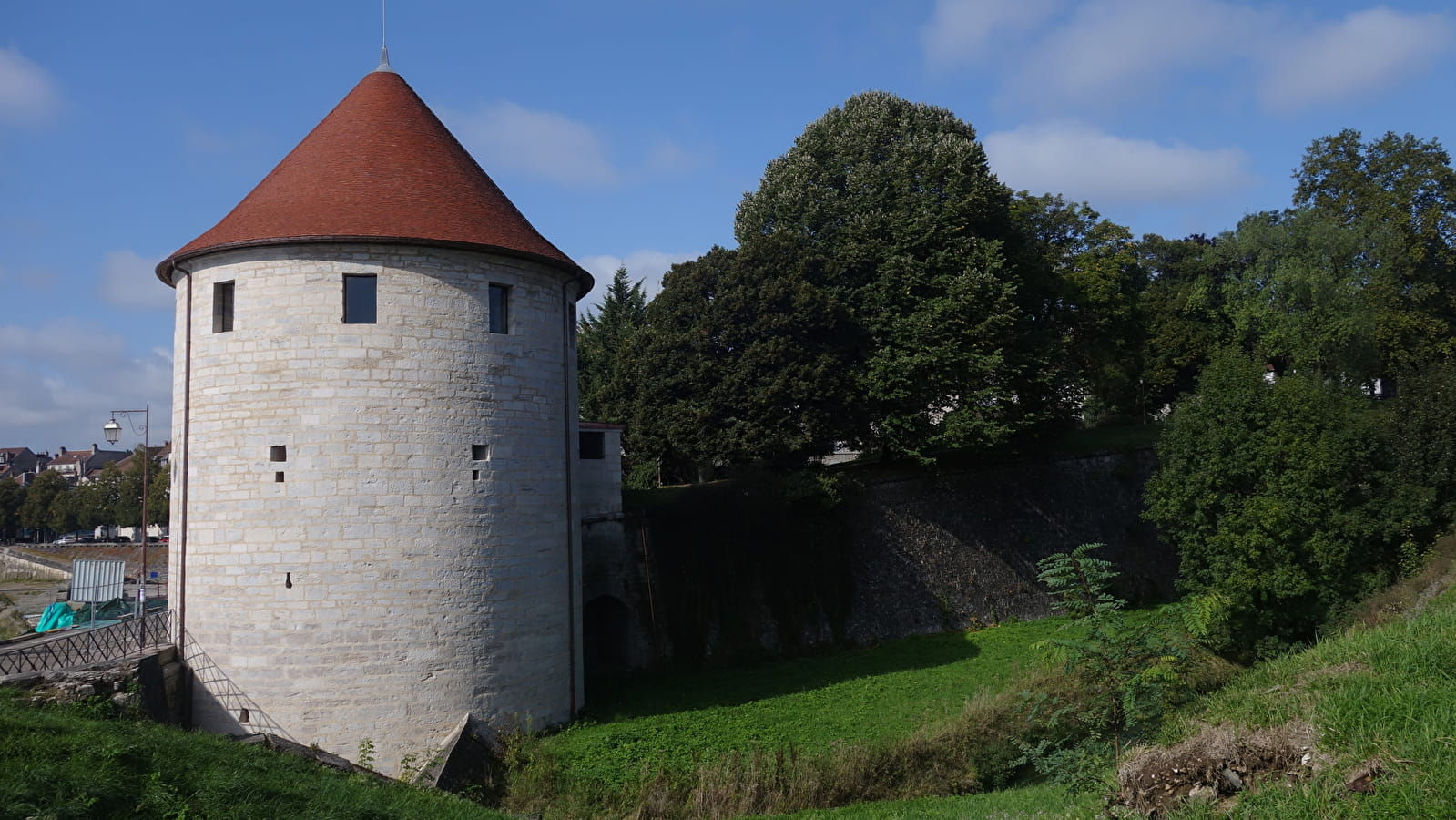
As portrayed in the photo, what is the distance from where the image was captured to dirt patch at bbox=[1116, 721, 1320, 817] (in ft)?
23.5

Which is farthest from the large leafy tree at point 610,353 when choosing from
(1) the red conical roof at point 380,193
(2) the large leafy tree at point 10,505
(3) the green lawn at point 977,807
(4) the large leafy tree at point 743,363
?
(2) the large leafy tree at point 10,505

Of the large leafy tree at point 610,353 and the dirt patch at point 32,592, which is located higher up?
the large leafy tree at point 610,353

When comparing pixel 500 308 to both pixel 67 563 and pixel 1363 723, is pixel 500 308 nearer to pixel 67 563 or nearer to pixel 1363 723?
pixel 1363 723

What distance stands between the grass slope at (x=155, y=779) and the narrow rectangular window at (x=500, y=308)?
728 centimetres

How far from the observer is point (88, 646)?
44.6 ft

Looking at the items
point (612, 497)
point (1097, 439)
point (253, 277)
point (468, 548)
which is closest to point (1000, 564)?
point (1097, 439)

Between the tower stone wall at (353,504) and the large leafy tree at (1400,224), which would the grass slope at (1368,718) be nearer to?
the tower stone wall at (353,504)

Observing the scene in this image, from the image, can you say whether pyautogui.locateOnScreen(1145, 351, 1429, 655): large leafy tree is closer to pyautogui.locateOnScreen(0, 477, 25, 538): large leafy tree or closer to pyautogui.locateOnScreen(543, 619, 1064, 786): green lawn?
pyautogui.locateOnScreen(543, 619, 1064, 786): green lawn

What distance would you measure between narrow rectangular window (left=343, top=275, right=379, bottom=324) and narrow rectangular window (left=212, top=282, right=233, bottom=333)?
2.15m

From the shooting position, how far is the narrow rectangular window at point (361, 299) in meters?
14.6

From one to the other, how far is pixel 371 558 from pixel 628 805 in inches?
212

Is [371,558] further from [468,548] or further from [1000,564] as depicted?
[1000,564]

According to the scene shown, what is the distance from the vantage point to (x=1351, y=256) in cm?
3122

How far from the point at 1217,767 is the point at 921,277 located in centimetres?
1853
